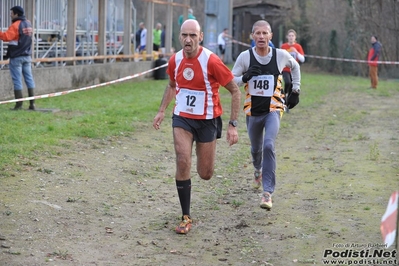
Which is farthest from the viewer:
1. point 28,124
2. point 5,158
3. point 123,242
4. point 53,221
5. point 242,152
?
point 28,124

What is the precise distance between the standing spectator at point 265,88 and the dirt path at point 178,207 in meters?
0.47

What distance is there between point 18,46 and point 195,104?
8665 millimetres

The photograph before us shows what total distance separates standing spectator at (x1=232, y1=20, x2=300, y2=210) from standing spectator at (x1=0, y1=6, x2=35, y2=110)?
7.64 meters

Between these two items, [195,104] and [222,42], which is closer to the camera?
[195,104]

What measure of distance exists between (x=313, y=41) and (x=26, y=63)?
28.2 m

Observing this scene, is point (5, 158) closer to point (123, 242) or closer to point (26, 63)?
point (123, 242)

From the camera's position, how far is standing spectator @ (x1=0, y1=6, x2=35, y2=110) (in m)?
15.2

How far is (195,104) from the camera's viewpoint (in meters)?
7.65

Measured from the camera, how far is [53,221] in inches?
304

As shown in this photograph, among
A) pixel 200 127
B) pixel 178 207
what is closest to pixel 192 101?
pixel 200 127

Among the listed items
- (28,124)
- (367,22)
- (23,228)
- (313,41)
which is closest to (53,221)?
(23,228)

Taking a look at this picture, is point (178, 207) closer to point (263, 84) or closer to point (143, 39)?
point (263, 84)

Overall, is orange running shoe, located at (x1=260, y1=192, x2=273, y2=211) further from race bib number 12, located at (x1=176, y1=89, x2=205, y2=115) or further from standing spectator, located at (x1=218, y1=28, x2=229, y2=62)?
standing spectator, located at (x1=218, y1=28, x2=229, y2=62)

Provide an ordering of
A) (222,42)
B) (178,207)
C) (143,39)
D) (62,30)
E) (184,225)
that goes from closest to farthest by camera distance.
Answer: (184,225)
(178,207)
(62,30)
(143,39)
(222,42)
